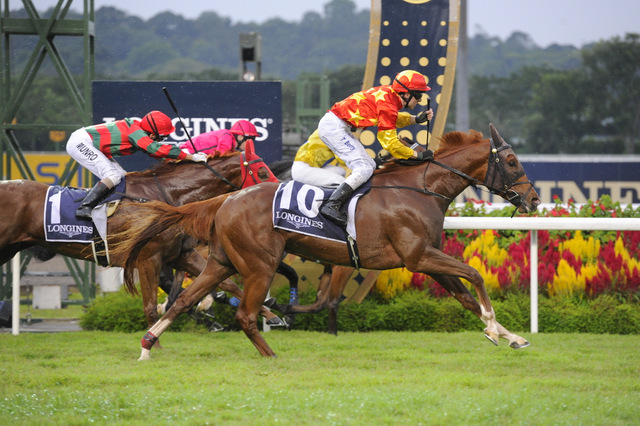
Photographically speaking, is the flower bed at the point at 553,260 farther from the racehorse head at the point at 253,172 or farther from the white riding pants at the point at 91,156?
the white riding pants at the point at 91,156

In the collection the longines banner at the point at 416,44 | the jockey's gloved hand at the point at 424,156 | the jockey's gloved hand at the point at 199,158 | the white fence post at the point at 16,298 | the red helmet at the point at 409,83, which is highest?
the longines banner at the point at 416,44

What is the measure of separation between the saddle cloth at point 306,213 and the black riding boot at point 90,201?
1.44 metres

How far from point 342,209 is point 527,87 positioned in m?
33.1

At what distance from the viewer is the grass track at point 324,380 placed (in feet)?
13.3

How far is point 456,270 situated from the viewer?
5.52 m

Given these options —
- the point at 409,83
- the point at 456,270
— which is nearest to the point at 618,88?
the point at 409,83

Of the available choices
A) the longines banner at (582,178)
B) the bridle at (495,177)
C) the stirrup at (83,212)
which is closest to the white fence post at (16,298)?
the stirrup at (83,212)

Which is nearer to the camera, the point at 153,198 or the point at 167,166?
the point at 153,198

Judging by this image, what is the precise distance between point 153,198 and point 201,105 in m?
1.79

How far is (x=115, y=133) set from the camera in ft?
20.9

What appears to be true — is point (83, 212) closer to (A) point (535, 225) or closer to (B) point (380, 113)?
(B) point (380, 113)

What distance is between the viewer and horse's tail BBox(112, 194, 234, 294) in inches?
229

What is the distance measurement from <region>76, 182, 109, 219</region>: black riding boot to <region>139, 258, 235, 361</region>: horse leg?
3.51ft

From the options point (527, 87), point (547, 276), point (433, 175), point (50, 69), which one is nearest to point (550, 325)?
point (547, 276)
